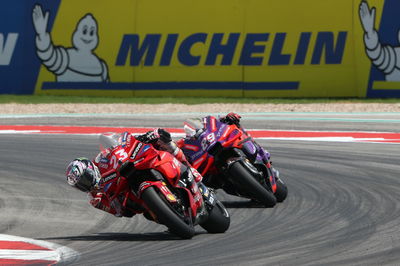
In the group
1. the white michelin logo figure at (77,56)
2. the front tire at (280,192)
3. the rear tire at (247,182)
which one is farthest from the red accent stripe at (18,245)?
the white michelin logo figure at (77,56)

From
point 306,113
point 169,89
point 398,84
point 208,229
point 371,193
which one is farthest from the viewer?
point 169,89

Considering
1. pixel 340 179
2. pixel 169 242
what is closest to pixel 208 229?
pixel 169 242

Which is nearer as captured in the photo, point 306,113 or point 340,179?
point 340,179

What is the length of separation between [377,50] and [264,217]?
12630 millimetres

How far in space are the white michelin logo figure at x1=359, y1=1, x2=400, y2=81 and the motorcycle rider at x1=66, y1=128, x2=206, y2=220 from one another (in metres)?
13.3

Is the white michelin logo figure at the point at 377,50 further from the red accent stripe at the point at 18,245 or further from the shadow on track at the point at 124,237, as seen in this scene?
the red accent stripe at the point at 18,245

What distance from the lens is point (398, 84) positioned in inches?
804

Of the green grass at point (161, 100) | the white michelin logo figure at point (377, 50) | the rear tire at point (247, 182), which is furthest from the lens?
the green grass at point (161, 100)

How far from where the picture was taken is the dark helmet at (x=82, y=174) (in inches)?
292

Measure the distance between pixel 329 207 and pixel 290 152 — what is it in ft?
16.0

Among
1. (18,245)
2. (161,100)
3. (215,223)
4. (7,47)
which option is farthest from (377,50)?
(18,245)

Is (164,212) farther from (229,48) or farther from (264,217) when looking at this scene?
(229,48)

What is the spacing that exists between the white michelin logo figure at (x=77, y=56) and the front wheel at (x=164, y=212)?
15727 mm

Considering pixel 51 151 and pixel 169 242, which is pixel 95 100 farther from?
pixel 169 242
